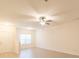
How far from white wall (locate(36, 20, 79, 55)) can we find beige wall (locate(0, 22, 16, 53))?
11.1ft

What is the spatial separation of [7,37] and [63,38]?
4.38 m

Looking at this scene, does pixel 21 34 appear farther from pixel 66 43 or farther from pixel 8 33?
pixel 66 43

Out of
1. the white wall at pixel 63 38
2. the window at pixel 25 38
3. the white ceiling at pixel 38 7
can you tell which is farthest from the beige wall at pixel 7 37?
the white ceiling at pixel 38 7

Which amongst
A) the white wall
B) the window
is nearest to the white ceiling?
the white wall

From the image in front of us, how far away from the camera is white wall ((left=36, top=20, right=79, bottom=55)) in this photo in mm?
6774

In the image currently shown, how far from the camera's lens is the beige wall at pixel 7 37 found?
7.93 metres

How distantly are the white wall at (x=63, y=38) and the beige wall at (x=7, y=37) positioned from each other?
133 inches

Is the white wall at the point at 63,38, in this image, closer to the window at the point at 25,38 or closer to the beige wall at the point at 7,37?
the window at the point at 25,38

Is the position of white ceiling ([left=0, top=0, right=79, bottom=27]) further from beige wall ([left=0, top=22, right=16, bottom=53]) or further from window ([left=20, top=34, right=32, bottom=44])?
window ([left=20, top=34, right=32, bottom=44])

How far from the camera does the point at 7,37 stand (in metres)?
8.16

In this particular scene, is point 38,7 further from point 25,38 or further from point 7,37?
point 25,38

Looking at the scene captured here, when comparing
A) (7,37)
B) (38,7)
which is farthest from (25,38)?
(38,7)

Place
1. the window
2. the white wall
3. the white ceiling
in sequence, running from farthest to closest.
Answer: the window
the white wall
the white ceiling

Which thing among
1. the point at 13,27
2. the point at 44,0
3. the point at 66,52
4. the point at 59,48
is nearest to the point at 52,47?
the point at 59,48
